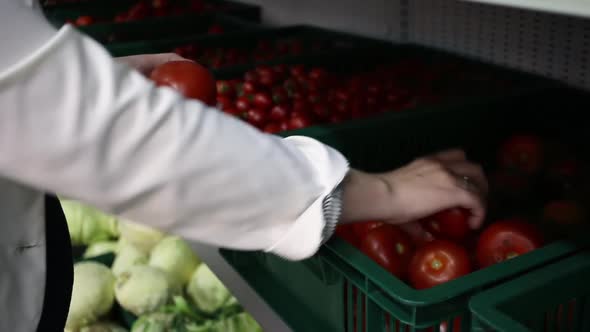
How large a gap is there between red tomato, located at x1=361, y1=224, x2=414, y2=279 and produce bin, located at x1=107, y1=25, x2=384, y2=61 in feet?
4.05

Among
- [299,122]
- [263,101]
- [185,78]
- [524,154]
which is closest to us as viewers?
[185,78]

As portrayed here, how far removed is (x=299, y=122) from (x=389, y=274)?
0.89m

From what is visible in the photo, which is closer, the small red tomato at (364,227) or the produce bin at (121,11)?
the small red tomato at (364,227)

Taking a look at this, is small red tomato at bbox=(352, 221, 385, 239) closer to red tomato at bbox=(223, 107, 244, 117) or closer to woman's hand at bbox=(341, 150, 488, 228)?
woman's hand at bbox=(341, 150, 488, 228)

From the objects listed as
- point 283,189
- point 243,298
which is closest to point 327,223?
point 283,189

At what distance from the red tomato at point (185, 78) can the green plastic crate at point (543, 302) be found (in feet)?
1.57

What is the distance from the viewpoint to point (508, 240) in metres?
0.98

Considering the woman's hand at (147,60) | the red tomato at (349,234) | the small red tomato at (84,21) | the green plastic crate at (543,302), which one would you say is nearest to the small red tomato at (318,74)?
the red tomato at (349,234)

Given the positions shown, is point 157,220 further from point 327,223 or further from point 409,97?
point 409,97

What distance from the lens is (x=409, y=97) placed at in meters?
1.77

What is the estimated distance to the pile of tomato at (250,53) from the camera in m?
2.33

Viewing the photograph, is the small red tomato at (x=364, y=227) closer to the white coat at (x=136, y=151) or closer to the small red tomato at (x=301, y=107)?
the white coat at (x=136, y=151)

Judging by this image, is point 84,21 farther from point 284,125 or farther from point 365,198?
point 365,198

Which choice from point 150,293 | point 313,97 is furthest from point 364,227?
point 150,293
